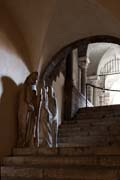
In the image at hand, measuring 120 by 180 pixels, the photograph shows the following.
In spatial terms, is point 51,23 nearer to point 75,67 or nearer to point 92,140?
point 92,140

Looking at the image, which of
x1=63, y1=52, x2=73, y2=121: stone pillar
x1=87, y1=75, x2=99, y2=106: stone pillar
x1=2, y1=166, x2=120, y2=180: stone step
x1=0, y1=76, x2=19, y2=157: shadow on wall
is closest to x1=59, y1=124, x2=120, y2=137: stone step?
x1=63, y1=52, x2=73, y2=121: stone pillar

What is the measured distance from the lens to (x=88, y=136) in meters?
7.90

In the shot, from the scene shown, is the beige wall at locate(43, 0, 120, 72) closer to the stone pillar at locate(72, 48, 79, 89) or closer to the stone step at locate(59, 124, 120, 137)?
the stone step at locate(59, 124, 120, 137)

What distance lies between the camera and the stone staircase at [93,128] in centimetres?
761

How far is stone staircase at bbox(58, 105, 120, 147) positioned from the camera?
761cm

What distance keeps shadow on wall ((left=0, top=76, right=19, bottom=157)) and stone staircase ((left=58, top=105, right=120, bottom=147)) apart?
1.54 metres

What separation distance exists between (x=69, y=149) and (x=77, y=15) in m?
2.65

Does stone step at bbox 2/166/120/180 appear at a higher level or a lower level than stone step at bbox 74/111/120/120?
lower

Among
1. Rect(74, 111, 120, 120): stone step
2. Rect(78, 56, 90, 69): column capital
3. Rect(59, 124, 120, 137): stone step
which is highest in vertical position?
Rect(78, 56, 90, 69): column capital

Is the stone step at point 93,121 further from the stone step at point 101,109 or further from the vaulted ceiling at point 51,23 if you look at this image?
the vaulted ceiling at point 51,23

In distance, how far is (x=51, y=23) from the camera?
6309 millimetres

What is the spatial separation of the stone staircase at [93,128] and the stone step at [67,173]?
2.33m

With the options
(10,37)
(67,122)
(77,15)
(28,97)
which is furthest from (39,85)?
(67,122)

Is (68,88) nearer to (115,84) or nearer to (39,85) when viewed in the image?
(39,85)
